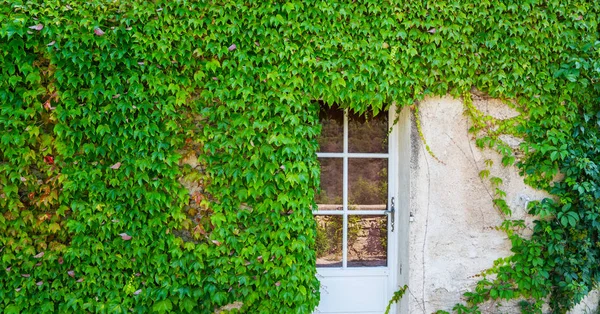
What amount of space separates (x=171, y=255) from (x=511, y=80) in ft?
10.2

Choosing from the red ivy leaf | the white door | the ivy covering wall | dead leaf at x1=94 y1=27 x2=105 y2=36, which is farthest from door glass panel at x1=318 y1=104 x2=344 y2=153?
the red ivy leaf

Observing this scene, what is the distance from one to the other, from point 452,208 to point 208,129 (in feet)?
7.05

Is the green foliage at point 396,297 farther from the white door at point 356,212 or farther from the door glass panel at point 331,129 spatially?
the door glass panel at point 331,129

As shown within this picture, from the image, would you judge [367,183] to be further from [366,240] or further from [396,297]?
[396,297]

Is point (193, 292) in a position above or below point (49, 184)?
below

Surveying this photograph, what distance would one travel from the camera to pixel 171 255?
3236mm

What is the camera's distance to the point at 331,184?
3736 mm

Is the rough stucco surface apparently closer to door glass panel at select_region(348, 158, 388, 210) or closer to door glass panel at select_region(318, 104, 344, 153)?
door glass panel at select_region(348, 158, 388, 210)

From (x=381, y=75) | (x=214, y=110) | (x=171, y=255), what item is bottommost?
(x=171, y=255)

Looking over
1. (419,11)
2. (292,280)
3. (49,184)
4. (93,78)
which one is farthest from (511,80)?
(49,184)

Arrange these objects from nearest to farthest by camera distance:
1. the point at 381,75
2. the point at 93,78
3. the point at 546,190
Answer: the point at 93,78
the point at 381,75
the point at 546,190

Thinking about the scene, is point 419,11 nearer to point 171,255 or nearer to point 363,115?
point 363,115

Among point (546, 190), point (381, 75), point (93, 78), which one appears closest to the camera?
point (93, 78)

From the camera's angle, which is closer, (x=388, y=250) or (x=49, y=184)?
(x=49, y=184)
